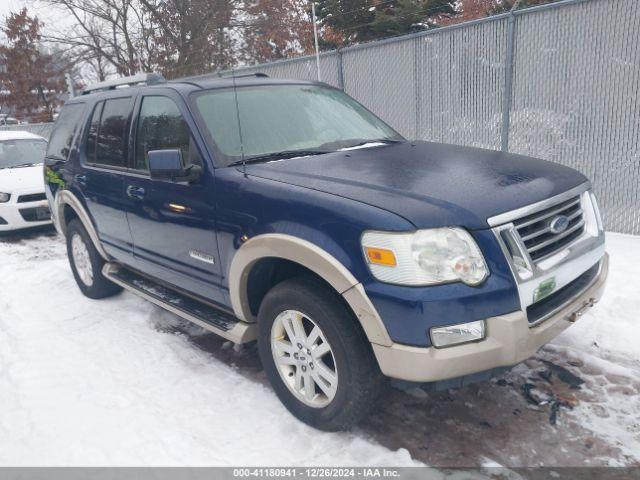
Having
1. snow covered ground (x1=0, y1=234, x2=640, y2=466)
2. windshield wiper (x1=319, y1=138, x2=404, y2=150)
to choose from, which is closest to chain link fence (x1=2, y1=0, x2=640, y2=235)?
snow covered ground (x1=0, y1=234, x2=640, y2=466)

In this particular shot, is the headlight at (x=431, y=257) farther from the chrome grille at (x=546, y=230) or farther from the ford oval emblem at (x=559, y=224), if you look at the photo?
the ford oval emblem at (x=559, y=224)

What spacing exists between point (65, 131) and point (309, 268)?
3.79 metres

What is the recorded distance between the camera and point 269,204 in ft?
9.21

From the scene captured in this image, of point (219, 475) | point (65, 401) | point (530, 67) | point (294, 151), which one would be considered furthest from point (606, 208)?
point (65, 401)

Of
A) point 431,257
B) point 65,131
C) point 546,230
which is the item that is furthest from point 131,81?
point 546,230

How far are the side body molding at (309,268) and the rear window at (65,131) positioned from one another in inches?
115

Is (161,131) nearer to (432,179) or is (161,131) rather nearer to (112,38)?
(432,179)

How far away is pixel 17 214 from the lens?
801cm

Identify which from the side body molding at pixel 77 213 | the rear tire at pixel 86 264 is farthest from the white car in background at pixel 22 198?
the rear tire at pixel 86 264

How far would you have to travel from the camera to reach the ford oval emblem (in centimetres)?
266

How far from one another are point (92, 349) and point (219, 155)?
2000 millimetres

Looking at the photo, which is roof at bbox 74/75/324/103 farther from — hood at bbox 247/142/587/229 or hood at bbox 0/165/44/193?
hood at bbox 0/165/44/193

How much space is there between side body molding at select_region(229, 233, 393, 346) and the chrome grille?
2.69 feet

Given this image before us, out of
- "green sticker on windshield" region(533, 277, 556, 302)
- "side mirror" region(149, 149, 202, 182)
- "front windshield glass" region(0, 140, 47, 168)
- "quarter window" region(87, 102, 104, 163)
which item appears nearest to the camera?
"green sticker on windshield" region(533, 277, 556, 302)
